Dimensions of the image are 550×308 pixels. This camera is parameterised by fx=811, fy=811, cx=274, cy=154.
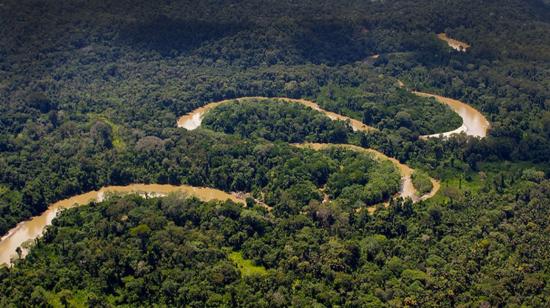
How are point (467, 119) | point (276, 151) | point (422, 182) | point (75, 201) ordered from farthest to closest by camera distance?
point (467, 119) < point (276, 151) < point (422, 182) < point (75, 201)

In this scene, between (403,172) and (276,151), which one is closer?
(276,151)

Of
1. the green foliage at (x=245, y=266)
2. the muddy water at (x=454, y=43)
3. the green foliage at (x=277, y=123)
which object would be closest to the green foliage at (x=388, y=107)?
the green foliage at (x=277, y=123)

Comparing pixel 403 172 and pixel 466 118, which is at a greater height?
pixel 403 172

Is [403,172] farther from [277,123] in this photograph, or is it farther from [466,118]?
[466,118]

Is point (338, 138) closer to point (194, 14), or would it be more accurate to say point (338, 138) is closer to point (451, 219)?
point (451, 219)

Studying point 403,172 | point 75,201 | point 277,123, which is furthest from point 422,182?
point 75,201
